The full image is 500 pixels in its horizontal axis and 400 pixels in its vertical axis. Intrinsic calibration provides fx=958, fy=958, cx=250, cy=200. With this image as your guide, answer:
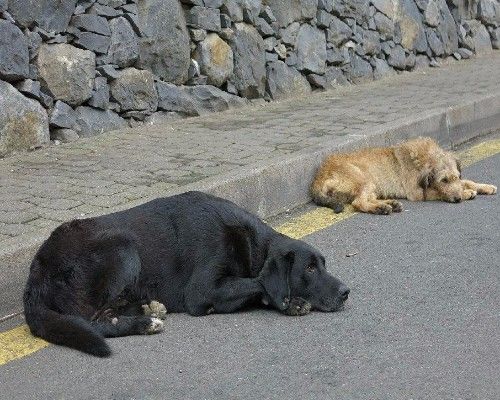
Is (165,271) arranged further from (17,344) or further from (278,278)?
(17,344)

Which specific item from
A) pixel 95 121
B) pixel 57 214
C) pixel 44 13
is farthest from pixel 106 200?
pixel 44 13

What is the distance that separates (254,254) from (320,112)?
5078mm

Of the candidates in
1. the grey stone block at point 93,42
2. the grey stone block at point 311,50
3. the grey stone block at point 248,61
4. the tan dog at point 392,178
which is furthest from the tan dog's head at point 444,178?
the grey stone block at point 311,50

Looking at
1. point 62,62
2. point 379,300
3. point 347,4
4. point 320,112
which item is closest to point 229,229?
point 379,300

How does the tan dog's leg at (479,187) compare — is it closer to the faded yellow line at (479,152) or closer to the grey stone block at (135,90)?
the faded yellow line at (479,152)

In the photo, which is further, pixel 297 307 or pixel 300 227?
pixel 300 227

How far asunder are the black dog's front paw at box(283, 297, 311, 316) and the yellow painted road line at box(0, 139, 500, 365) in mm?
1209

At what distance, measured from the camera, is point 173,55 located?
30.9ft

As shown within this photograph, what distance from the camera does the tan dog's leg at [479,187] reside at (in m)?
7.47

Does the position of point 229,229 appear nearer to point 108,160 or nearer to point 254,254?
point 254,254

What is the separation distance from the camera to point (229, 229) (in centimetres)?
501

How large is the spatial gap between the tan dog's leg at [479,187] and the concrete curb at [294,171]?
3.48 feet

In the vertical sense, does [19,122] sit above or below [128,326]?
above

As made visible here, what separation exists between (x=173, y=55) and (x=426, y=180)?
3.17 metres
